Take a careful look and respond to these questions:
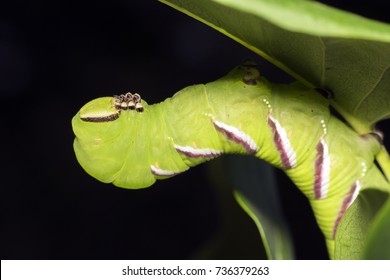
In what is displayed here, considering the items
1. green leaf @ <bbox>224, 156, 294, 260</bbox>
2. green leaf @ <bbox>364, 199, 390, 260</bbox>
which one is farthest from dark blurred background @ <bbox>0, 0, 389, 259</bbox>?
green leaf @ <bbox>364, 199, 390, 260</bbox>

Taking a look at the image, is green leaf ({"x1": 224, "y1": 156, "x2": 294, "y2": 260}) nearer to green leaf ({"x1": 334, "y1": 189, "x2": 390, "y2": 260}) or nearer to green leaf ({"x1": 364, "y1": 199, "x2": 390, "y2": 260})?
green leaf ({"x1": 334, "y1": 189, "x2": 390, "y2": 260})

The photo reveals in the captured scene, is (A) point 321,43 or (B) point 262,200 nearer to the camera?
(A) point 321,43

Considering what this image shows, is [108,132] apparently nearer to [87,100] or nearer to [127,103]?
[127,103]

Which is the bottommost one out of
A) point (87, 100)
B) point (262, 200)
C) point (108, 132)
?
point (87, 100)

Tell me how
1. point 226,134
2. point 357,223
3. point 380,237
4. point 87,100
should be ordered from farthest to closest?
point 87,100 → point 226,134 → point 357,223 → point 380,237

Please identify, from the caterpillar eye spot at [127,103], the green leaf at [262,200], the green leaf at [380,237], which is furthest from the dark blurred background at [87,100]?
the green leaf at [380,237]

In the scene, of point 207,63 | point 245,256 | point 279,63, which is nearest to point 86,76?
point 207,63

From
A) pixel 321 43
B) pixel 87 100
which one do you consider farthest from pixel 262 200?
pixel 87 100

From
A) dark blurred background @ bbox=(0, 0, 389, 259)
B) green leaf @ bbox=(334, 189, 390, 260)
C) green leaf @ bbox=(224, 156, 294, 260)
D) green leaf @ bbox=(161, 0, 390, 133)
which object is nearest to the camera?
green leaf @ bbox=(161, 0, 390, 133)
